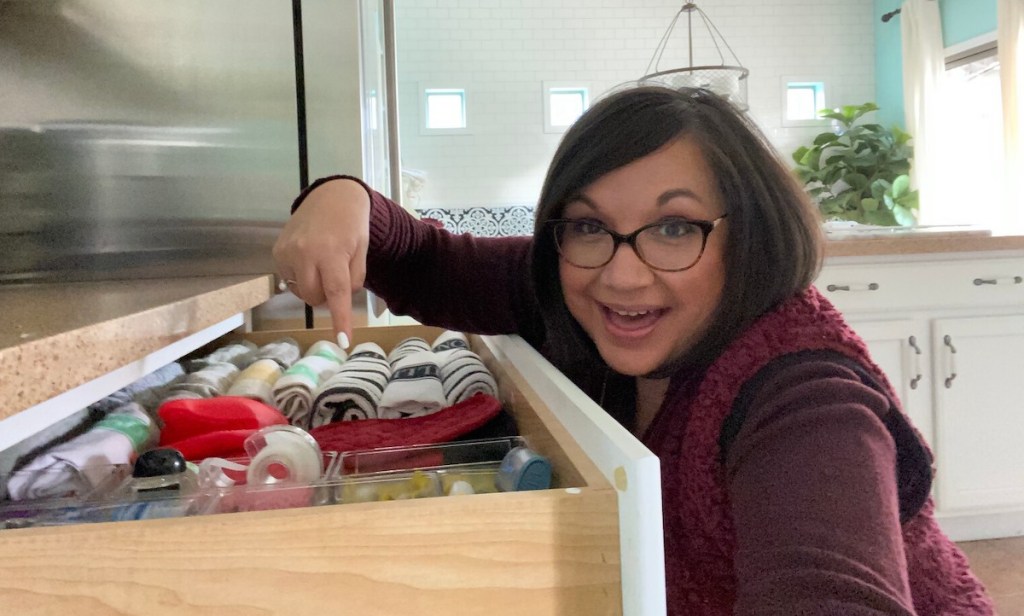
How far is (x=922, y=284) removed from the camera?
1.92 metres

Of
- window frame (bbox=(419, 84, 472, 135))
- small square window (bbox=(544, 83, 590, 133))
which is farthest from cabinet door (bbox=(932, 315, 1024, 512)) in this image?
window frame (bbox=(419, 84, 472, 135))

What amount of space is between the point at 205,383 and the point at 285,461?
0.36 metres

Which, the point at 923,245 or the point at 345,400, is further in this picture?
the point at 923,245

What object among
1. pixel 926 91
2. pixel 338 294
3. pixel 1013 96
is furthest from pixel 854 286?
pixel 926 91

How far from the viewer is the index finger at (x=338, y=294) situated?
2.10ft

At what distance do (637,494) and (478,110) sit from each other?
3956mm

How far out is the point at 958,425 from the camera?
1.95m

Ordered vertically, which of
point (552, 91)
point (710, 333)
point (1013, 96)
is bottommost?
point (710, 333)

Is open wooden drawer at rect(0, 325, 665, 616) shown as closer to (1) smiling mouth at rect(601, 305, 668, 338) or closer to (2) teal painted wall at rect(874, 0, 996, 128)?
(1) smiling mouth at rect(601, 305, 668, 338)

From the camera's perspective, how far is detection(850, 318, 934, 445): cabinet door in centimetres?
192

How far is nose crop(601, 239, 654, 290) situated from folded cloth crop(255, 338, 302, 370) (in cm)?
50

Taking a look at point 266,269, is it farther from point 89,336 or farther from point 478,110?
point 478,110

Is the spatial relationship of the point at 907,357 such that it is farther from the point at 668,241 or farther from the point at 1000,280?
the point at 668,241

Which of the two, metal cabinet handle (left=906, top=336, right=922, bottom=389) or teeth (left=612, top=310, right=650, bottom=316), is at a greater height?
teeth (left=612, top=310, right=650, bottom=316)
